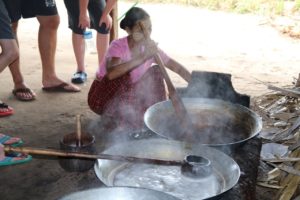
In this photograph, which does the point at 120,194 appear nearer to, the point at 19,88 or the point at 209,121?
the point at 209,121

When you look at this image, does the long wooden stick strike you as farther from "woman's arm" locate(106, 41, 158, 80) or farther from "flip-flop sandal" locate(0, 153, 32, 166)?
"flip-flop sandal" locate(0, 153, 32, 166)

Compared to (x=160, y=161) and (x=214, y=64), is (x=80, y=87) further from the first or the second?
(x=160, y=161)

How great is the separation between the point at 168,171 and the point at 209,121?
77 cm

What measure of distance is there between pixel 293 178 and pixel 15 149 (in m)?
1.96

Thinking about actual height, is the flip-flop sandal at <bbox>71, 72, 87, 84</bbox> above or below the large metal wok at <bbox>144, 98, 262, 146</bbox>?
below

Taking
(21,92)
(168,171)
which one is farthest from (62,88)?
(168,171)

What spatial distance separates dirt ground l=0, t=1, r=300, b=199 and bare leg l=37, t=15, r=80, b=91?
184 millimetres

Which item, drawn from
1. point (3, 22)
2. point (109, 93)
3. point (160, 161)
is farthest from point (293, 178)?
point (3, 22)

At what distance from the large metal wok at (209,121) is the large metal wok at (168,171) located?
221 mm

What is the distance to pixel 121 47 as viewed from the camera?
315 centimetres

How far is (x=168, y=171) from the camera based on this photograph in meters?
1.94

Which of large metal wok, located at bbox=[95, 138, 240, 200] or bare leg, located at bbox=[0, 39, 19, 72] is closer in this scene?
large metal wok, located at bbox=[95, 138, 240, 200]

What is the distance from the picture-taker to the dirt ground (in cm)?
290

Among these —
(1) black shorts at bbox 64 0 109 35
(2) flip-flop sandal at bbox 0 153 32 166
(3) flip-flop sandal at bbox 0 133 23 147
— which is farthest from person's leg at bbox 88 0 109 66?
(2) flip-flop sandal at bbox 0 153 32 166
